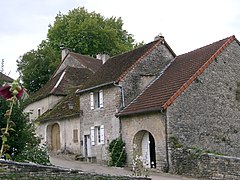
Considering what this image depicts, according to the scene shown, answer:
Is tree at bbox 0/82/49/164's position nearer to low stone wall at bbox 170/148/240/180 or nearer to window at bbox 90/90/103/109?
low stone wall at bbox 170/148/240/180

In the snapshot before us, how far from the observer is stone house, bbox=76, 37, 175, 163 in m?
26.6

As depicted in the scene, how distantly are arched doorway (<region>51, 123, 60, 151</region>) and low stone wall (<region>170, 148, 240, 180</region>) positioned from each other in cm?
1473

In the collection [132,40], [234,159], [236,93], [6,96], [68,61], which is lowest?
[234,159]

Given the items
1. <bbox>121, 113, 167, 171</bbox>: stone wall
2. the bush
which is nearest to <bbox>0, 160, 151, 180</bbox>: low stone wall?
<bbox>121, 113, 167, 171</bbox>: stone wall

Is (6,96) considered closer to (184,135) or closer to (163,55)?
(184,135)

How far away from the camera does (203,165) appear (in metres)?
19.8

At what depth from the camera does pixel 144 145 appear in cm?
2500

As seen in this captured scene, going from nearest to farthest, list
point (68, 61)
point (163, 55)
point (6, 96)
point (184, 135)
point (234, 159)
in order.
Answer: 1. point (6, 96)
2. point (234, 159)
3. point (184, 135)
4. point (163, 55)
5. point (68, 61)

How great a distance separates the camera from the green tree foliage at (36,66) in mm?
48594

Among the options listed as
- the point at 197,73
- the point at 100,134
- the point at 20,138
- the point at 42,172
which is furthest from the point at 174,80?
the point at 42,172

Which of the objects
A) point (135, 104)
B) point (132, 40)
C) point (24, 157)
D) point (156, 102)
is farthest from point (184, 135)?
point (132, 40)

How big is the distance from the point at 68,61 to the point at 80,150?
16.1m

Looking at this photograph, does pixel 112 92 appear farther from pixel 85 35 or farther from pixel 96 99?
pixel 85 35

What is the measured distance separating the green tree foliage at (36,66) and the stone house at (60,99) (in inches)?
135
